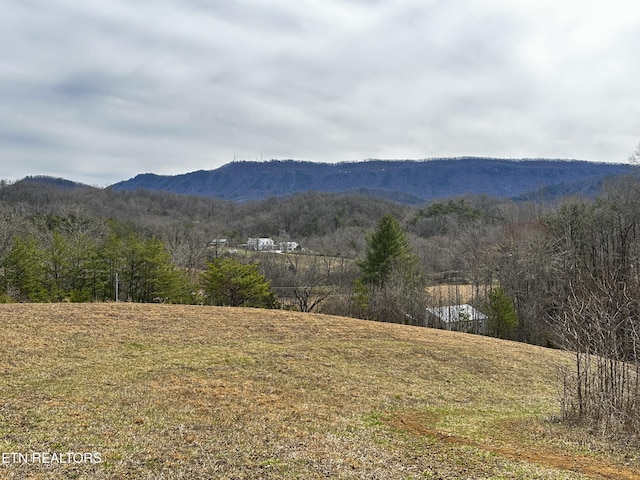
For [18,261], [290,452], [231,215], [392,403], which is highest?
[231,215]

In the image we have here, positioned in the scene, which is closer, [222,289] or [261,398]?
[261,398]

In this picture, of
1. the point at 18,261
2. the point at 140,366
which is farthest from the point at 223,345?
the point at 18,261

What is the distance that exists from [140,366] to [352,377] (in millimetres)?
6615

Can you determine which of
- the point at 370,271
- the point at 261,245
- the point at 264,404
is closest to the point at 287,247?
the point at 261,245

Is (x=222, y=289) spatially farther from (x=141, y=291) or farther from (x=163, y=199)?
(x=163, y=199)

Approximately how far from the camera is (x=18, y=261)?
1361 inches

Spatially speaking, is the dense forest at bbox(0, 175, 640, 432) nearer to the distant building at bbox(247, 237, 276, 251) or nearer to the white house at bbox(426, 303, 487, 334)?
the white house at bbox(426, 303, 487, 334)

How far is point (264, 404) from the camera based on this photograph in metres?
11.6

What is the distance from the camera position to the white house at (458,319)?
38394 mm

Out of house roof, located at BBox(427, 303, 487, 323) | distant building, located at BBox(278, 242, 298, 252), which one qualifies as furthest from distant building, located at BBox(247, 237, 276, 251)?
house roof, located at BBox(427, 303, 487, 323)

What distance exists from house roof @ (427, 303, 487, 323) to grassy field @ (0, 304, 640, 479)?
1582 centimetres

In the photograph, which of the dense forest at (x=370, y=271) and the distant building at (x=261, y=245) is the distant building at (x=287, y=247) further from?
the dense forest at (x=370, y=271)

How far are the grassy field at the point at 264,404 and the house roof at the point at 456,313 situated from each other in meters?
15.8

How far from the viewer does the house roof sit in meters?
38.6
